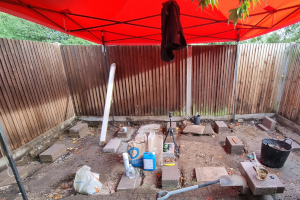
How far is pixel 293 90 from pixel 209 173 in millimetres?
5003

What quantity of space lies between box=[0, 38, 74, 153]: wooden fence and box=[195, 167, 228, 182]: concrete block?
5.40 meters

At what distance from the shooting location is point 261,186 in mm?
2348

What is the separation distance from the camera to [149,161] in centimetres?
349

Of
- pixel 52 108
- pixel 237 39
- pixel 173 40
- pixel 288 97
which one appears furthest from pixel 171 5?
pixel 288 97

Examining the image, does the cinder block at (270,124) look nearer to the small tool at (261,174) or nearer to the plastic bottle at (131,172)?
the small tool at (261,174)

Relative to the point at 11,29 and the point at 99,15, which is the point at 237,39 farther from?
the point at 11,29

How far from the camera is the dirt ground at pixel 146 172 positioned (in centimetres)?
288

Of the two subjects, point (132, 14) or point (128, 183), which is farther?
point (132, 14)

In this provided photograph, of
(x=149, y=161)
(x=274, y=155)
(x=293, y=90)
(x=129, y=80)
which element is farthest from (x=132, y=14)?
(x=293, y=90)

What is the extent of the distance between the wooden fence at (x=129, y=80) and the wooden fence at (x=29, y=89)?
69cm

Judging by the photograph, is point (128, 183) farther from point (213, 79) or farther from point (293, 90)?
point (293, 90)

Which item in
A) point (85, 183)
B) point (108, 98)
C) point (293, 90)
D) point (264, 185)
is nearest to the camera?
point (264, 185)

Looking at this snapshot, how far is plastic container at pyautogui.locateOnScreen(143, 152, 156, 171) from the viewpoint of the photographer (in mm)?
3473

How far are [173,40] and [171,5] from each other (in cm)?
59
